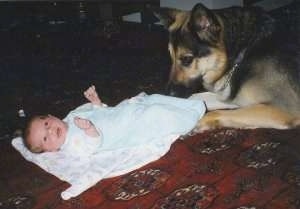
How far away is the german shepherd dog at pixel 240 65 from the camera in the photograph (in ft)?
7.00

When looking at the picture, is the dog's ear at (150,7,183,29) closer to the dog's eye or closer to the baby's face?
the dog's eye

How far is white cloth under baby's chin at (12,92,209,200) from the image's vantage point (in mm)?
1941

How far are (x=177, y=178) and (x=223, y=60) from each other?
78 cm

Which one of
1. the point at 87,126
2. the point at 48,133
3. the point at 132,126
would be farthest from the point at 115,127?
the point at 48,133

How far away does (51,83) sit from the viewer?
3326 millimetres

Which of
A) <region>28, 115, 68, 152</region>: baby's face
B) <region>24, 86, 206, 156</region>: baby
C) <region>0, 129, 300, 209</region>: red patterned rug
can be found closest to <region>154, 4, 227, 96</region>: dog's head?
<region>24, 86, 206, 156</region>: baby

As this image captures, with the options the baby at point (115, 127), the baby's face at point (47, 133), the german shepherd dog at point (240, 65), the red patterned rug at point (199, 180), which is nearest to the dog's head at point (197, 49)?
the german shepherd dog at point (240, 65)

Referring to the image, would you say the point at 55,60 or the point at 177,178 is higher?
the point at 55,60

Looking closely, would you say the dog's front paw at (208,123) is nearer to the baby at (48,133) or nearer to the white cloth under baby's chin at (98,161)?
the white cloth under baby's chin at (98,161)

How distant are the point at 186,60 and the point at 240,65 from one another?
31 cm

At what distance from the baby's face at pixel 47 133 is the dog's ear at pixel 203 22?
2.96ft

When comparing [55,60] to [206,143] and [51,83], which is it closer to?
[51,83]

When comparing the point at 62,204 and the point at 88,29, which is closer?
the point at 62,204

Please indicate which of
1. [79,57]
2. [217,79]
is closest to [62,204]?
[217,79]
